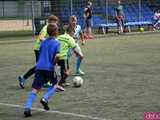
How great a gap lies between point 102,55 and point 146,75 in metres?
6.72

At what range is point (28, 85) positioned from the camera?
1484cm

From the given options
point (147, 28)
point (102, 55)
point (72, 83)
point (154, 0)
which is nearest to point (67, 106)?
point (72, 83)

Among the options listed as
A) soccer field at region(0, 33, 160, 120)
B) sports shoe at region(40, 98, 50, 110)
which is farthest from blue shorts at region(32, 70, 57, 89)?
soccer field at region(0, 33, 160, 120)

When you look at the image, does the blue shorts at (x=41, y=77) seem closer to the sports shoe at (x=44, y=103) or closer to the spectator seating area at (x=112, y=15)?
the sports shoe at (x=44, y=103)

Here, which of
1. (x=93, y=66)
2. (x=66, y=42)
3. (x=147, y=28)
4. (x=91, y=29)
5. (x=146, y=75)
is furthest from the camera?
(x=147, y=28)

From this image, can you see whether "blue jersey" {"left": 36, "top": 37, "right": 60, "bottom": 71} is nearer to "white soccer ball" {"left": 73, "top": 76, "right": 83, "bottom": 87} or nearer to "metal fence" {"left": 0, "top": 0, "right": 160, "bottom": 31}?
"white soccer ball" {"left": 73, "top": 76, "right": 83, "bottom": 87}

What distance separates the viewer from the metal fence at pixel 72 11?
39150 mm

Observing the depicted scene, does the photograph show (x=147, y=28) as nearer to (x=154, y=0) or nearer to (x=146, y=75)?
(x=154, y=0)

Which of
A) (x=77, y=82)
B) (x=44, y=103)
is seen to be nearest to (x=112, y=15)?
(x=77, y=82)

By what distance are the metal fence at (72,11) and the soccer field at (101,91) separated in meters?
17.1

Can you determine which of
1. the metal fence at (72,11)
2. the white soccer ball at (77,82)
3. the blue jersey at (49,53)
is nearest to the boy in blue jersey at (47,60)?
the blue jersey at (49,53)

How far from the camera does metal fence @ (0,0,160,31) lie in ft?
128

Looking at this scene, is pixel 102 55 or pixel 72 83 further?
pixel 102 55

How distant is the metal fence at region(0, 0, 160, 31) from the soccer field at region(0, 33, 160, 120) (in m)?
17.1
